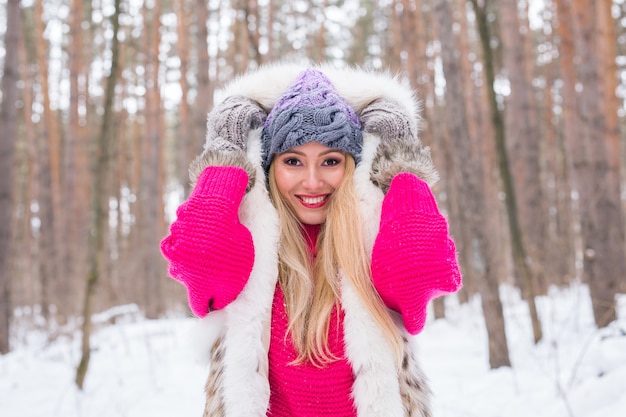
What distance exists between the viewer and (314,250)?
2.06 meters

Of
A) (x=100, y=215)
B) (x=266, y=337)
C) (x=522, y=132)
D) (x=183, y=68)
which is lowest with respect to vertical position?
(x=266, y=337)

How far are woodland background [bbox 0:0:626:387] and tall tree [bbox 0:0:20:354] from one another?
17 millimetres

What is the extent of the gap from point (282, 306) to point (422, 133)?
340 inches

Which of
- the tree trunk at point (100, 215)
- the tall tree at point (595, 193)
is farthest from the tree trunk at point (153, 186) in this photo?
the tall tree at point (595, 193)

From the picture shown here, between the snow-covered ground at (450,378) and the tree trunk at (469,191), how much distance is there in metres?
0.30

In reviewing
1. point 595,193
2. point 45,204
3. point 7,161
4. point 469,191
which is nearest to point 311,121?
point 469,191

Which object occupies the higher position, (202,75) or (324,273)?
(202,75)

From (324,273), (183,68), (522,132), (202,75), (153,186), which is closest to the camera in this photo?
(324,273)

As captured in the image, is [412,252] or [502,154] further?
[502,154]

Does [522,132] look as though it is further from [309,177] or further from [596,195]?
[309,177]

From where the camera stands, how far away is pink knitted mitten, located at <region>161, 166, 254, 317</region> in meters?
1.71

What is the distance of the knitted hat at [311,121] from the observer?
1.88 m

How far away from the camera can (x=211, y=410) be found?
1.76m

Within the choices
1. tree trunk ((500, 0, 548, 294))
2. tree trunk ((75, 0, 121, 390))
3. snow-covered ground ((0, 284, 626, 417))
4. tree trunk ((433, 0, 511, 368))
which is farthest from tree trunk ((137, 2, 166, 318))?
tree trunk ((433, 0, 511, 368))
